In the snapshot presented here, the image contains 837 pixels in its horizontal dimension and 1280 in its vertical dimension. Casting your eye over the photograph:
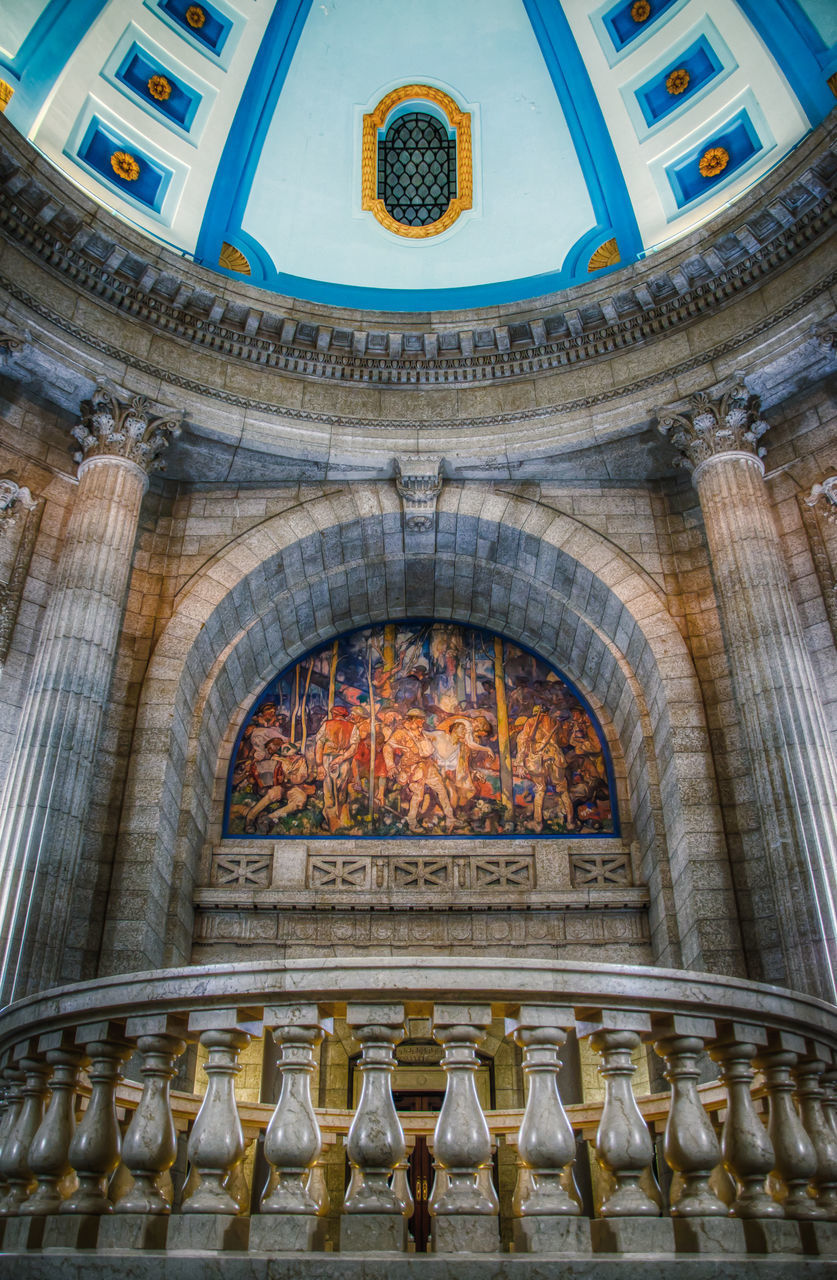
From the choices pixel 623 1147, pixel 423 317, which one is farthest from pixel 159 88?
pixel 623 1147

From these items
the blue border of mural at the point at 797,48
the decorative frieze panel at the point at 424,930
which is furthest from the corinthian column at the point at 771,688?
the blue border of mural at the point at 797,48

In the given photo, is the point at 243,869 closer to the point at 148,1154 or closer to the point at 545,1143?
the point at 148,1154

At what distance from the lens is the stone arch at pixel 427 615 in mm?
9945

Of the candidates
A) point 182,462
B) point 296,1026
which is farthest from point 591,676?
point 296,1026

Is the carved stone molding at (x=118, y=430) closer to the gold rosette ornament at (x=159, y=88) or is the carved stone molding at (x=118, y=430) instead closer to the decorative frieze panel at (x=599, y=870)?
the gold rosette ornament at (x=159, y=88)

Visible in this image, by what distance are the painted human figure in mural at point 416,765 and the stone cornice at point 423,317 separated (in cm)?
458

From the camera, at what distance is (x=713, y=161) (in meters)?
13.0

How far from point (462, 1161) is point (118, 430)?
9426 millimetres

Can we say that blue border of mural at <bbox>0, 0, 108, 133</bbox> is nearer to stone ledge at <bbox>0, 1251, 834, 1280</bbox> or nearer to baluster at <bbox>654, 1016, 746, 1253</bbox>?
Result: stone ledge at <bbox>0, 1251, 834, 1280</bbox>

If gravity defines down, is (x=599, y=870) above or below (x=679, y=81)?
below

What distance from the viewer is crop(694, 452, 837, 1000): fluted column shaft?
8.29m

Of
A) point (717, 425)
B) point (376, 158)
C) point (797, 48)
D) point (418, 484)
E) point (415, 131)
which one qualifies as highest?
point (415, 131)

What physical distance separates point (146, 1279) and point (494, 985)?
156 centimetres

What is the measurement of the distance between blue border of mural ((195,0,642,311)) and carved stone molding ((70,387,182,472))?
3.31 metres
